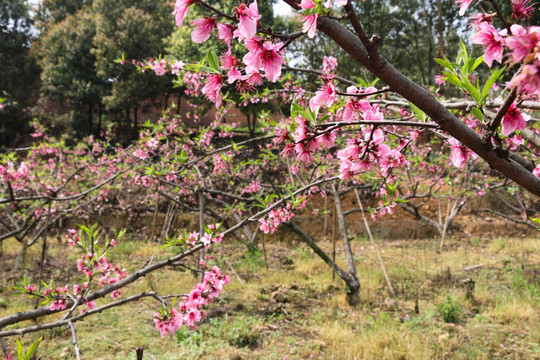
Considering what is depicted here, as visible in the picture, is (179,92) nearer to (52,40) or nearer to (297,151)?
(52,40)

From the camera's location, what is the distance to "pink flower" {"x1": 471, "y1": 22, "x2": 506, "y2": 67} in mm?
979

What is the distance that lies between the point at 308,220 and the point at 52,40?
57.8 ft

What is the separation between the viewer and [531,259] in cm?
756

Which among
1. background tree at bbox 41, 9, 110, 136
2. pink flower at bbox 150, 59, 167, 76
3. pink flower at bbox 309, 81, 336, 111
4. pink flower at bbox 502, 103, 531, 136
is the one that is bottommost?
pink flower at bbox 502, 103, 531, 136

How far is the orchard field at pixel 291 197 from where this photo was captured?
0.97 meters

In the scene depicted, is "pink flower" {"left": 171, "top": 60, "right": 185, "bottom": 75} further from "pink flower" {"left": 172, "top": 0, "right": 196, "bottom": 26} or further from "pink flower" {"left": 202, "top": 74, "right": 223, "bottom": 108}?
"pink flower" {"left": 172, "top": 0, "right": 196, "bottom": 26}

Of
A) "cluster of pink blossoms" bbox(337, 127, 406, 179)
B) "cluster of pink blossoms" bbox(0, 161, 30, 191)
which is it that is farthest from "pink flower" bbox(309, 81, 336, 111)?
"cluster of pink blossoms" bbox(0, 161, 30, 191)

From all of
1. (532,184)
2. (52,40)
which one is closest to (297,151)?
(532,184)

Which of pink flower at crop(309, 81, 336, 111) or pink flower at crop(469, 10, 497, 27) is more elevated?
pink flower at crop(469, 10, 497, 27)

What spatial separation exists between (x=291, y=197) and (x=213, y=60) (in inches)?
62.2

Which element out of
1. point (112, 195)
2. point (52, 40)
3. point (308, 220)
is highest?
point (52, 40)

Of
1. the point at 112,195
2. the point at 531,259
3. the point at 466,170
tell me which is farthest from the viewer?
the point at 112,195

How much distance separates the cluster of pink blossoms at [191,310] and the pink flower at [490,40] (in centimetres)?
204

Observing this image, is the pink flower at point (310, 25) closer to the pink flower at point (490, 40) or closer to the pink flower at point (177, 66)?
the pink flower at point (490, 40)
